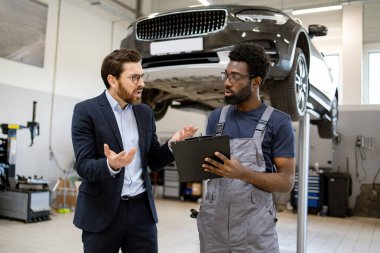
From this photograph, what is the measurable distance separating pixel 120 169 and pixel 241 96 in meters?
0.56

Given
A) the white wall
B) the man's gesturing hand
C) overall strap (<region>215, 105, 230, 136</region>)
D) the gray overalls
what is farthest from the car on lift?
the white wall

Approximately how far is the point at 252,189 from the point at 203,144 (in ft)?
0.91

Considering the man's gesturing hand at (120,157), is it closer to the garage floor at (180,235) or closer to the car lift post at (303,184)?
the car lift post at (303,184)

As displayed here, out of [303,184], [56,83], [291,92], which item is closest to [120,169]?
[291,92]

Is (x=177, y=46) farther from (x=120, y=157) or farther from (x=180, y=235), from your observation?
(x=180, y=235)

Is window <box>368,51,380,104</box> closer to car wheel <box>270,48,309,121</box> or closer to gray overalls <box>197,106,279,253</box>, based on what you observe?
car wheel <box>270,48,309,121</box>

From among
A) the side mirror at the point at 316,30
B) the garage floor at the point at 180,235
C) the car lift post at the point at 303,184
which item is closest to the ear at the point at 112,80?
the car lift post at the point at 303,184

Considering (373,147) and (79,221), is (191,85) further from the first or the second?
(373,147)

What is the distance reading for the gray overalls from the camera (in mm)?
1395

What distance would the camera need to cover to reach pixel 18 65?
22.3ft

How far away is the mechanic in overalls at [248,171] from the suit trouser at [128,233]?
0.79 ft

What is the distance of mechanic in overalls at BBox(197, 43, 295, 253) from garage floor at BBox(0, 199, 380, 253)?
2.89 meters

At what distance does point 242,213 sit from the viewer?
1.41m

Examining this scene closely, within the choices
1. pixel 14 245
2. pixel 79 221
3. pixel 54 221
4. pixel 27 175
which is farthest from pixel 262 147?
A: pixel 27 175
